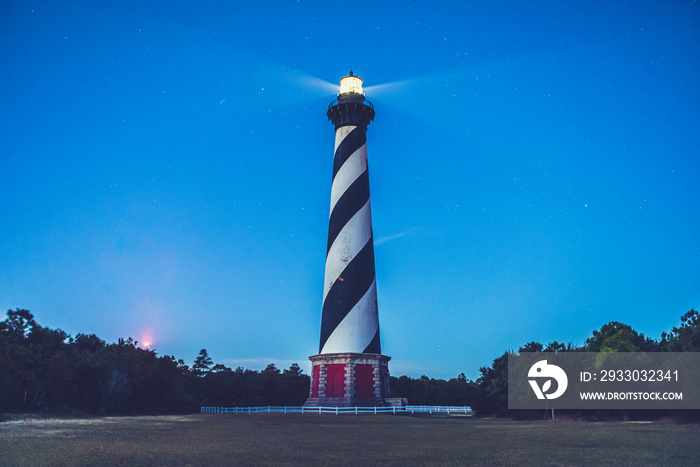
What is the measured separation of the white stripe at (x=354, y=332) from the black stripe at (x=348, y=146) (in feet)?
34.4

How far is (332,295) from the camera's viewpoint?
3562 centimetres

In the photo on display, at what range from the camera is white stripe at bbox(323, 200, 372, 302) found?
35875 millimetres

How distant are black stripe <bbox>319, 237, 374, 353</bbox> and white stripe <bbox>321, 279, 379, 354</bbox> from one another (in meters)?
0.34

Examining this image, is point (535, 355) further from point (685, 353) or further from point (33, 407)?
point (33, 407)

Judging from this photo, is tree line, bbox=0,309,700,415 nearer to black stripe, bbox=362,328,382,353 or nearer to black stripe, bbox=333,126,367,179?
black stripe, bbox=362,328,382,353

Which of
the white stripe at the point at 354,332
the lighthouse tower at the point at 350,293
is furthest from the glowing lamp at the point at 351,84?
the white stripe at the point at 354,332

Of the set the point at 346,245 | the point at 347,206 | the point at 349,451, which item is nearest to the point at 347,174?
the point at 347,206

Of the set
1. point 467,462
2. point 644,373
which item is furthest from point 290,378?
point 467,462

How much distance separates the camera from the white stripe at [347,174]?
123ft

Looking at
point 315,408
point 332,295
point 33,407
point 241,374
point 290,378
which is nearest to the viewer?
point 33,407

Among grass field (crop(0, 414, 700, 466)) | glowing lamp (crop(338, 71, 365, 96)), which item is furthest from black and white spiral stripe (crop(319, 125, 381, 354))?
grass field (crop(0, 414, 700, 466))

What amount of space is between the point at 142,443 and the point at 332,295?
24.4 metres

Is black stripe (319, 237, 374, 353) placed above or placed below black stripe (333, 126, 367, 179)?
below

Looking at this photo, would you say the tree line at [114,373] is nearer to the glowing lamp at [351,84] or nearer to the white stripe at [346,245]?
the white stripe at [346,245]
